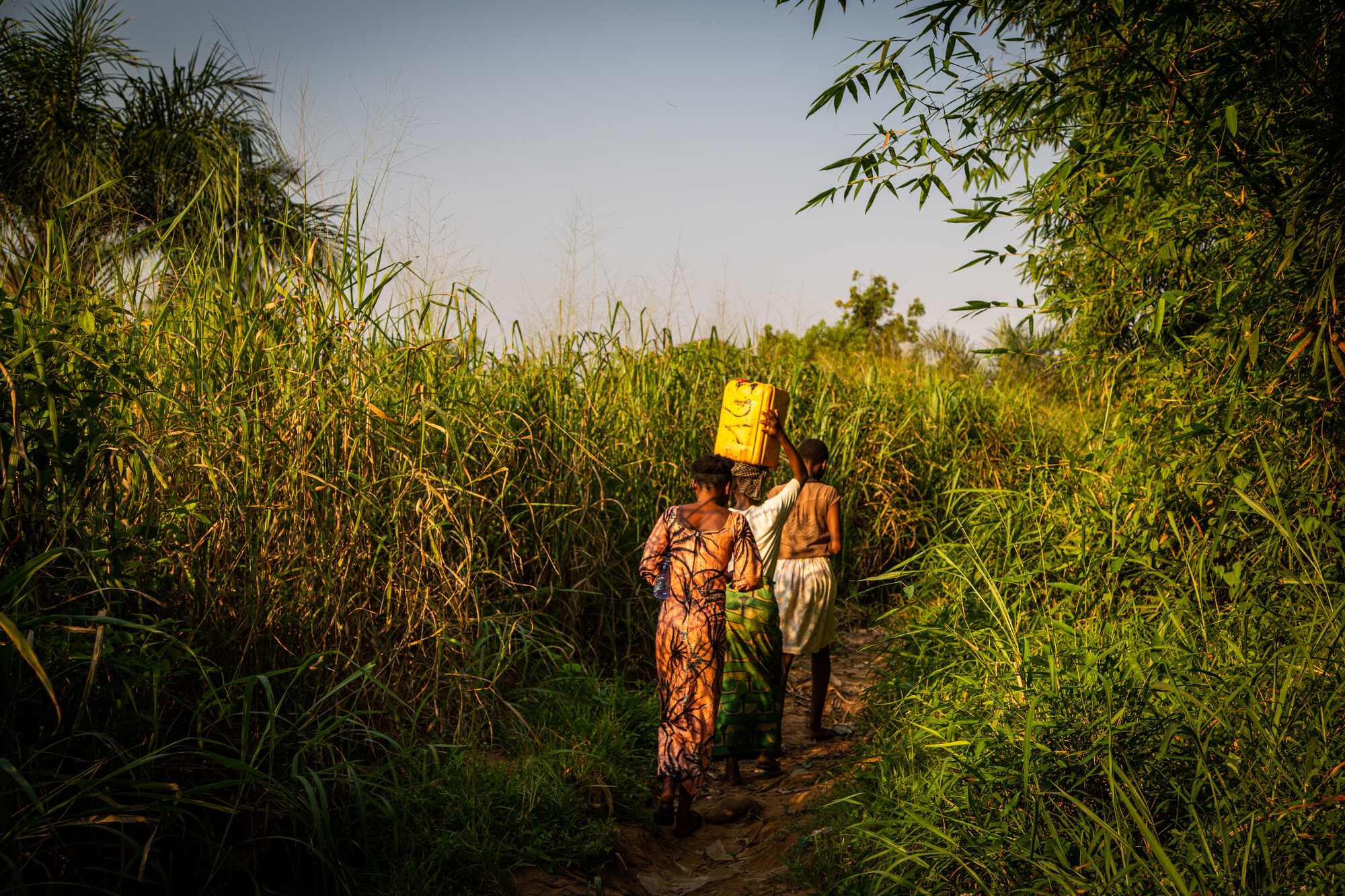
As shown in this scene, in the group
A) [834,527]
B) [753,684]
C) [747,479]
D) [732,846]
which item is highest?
[747,479]

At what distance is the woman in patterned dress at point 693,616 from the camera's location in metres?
3.46

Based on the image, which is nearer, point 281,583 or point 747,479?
point 281,583

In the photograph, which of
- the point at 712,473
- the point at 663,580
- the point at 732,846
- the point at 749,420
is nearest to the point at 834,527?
the point at 749,420

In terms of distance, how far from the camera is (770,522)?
14.1 ft

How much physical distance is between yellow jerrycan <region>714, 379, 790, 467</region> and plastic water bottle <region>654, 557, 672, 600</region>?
89cm

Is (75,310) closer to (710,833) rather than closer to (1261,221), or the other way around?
(710,833)

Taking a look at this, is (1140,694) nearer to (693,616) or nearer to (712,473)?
(693,616)

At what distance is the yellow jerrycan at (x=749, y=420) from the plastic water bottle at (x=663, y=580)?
0.89 meters

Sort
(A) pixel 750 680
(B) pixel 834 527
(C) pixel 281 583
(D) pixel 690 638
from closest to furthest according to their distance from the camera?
(C) pixel 281 583 → (D) pixel 690 638 → (A) pixel 750 680 → (B) pixel 834 527

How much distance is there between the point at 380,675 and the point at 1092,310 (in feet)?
14.2

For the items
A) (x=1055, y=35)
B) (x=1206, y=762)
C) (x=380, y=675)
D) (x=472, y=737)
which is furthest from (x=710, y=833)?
(x=1055, y=35)

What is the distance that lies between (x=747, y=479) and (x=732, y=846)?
6.04 feet

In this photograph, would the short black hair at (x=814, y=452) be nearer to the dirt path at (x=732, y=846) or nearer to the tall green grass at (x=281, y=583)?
the tall green grass at (x=281, y=583)

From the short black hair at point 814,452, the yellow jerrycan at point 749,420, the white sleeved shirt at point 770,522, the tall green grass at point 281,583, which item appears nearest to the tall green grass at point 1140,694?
the white sleeved shirt at point 770,522
